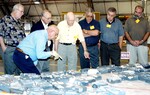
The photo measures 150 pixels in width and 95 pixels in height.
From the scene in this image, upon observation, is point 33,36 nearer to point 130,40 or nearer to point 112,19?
point 112,19

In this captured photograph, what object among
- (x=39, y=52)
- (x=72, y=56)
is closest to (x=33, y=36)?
(x=39, y=52)

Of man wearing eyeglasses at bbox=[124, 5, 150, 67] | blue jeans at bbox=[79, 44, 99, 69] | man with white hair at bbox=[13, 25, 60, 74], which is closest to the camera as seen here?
man with white hair at bbox=[13, 25, 60, 74]

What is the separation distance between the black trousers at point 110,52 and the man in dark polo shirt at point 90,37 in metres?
0.14

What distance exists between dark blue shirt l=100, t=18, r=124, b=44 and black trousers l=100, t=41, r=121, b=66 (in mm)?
78

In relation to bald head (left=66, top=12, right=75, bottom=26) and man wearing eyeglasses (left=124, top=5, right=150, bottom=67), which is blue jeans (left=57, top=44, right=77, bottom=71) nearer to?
bald head (left=66, top=12, right=75, bottom=26)

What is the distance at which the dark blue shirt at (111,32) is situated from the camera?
15.8ft

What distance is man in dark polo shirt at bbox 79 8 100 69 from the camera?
4.85m

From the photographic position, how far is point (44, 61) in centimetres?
392

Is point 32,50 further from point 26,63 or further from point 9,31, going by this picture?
point 9,31

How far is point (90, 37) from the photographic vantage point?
4875mm

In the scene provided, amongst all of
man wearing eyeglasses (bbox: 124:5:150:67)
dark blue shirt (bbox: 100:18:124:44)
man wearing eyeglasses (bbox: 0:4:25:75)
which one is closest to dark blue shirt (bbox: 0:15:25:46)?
man wearing eyeglasses (bbox: 0:4:25:75)

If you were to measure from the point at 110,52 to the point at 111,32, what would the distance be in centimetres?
37

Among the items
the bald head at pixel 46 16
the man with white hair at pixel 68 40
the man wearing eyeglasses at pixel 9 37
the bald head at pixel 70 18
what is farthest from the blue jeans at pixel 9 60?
the bald head at pixel 70 18

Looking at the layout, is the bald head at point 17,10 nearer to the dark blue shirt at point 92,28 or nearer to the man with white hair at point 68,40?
the man with white hair at point 68,40
